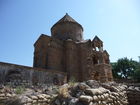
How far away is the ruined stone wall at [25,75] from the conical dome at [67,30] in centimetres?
947

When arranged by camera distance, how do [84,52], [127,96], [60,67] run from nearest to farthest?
[127,96], [60,67], [84,52]

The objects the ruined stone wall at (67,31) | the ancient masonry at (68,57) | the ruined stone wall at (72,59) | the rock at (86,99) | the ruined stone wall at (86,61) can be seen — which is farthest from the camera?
the ruined stone wall at (67,31)

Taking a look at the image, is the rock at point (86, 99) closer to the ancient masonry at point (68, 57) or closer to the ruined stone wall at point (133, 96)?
the ruined stone wall at point (133, 96)

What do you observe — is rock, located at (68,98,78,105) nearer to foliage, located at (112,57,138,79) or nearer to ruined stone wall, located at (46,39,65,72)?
ruined stone wall, located at (46,39,65,72)

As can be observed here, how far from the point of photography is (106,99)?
5.84m

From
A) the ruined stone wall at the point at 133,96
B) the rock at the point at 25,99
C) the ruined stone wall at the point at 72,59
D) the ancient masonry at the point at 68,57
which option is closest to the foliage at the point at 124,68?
the ancient masonry at the point at 68,57

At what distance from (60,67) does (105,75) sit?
7010mm

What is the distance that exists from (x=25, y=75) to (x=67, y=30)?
513 inches

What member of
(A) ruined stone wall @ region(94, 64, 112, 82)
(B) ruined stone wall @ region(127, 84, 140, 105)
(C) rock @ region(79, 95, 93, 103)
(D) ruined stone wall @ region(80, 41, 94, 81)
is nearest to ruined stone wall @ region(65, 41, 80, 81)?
(D) ruined stone wall @ region(80, 41, 94, 81)

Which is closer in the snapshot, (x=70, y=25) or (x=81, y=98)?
(x=81, y=98)

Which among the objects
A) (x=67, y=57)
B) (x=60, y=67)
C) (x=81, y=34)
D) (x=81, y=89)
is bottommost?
(x=81, y=89)

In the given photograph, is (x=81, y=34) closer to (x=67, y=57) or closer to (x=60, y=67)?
(x=67, y=57)

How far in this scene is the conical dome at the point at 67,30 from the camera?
25.2 metres

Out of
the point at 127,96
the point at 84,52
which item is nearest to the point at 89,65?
the point at 84,52
